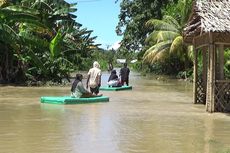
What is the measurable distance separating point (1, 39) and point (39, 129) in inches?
589

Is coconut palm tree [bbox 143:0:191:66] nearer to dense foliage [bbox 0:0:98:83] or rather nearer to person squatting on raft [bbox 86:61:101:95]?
dense foliage [bbox 0:0:98:83]

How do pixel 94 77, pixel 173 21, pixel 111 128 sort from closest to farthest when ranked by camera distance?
pixel 111 128 → pixel 94 77 → pixel 173 21

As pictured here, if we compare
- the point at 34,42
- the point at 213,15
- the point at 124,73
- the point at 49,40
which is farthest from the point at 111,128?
the point at 49,40

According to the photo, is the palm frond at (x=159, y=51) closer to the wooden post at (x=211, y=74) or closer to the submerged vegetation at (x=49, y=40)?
the submerged vegetation at (x=49, y=40)

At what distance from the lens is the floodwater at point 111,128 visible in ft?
29.9

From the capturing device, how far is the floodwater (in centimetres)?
910

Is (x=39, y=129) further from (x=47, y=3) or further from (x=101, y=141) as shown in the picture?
(x=47, y=3)

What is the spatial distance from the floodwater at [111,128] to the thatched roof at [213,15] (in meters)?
2.66

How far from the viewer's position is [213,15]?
1410 centimetres

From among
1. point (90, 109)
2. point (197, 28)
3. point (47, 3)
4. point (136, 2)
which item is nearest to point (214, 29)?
point (197, 28)

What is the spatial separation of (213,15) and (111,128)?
516cm

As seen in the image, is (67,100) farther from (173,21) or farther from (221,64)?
(173,21)

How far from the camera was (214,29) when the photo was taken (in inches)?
532

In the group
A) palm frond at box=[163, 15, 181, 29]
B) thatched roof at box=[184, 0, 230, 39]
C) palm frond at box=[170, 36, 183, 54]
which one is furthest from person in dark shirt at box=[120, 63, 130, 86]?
palm frond at box=[163, 15, 181, 29]
